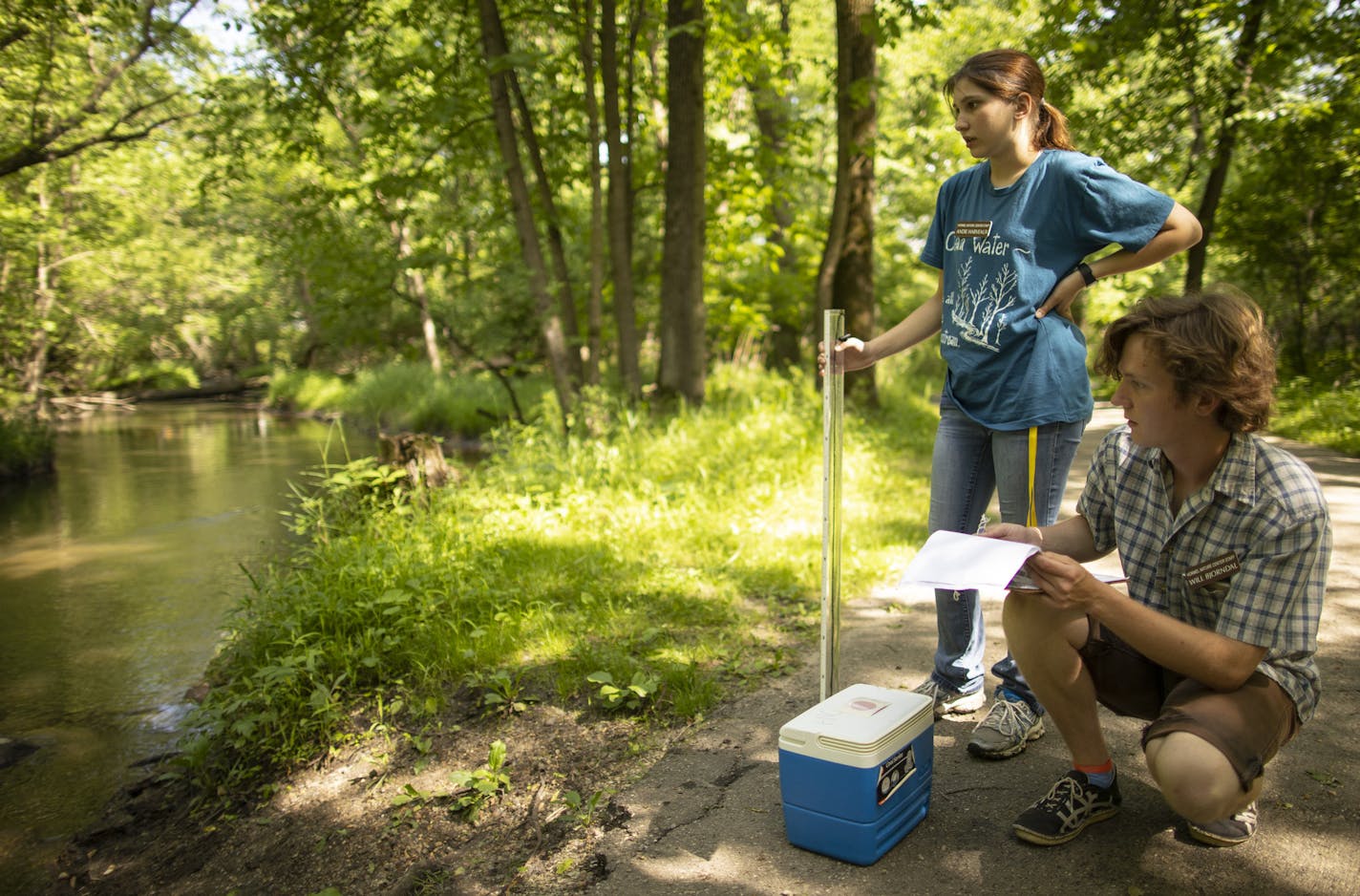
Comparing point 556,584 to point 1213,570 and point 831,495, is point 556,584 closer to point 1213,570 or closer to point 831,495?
point 831,495

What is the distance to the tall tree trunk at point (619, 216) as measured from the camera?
9164 mm

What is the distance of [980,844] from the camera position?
2535mm

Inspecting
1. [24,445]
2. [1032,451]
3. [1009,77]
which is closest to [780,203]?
[1009,77]

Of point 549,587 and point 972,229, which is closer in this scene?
point 972,229

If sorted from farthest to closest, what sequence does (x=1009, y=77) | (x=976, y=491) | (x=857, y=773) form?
(x=976, y=491) < (x=1009, y=77) < (x=857, y=773)

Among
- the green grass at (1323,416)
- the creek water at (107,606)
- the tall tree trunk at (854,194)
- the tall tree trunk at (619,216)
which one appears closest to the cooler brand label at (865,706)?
the creek water at (107,606)

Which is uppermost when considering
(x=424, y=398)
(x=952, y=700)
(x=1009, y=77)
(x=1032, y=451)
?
(x=1009, y=77)

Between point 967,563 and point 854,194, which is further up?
point 854,194

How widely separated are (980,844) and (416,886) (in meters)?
1.62

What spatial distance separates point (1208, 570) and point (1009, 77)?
4.89ft

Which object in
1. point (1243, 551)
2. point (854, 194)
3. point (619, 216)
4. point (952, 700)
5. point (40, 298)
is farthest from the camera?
point (40, 298)

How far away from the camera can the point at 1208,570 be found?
2.20m

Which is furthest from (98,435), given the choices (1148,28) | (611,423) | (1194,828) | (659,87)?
(1194,828)

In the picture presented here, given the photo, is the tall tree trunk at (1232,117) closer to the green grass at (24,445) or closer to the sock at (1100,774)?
the sock at (1100,774)
